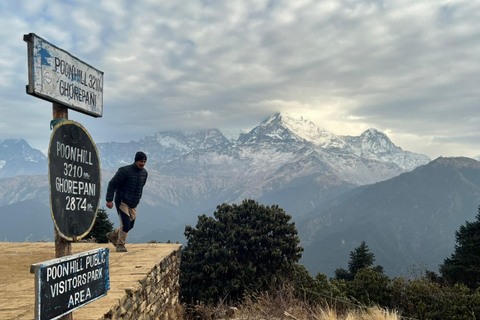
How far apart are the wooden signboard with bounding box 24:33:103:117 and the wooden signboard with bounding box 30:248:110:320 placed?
1.30 m

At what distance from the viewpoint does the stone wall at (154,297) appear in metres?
4.74

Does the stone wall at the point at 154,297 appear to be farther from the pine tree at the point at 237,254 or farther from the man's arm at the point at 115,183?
the pine tree at the point at 237,254

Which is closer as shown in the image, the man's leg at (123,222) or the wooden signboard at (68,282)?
the wooden signboard at (68,282)

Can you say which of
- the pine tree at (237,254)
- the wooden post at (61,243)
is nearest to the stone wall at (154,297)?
the wooden post at (61,243)

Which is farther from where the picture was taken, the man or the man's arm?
the man

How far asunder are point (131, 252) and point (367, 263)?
4176 centimetres

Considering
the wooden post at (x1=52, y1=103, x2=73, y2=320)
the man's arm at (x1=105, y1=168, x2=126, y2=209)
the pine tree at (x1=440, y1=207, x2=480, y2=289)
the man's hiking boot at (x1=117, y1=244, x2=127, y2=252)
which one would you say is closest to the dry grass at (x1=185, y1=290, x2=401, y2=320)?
the man's hiking boot at (x1=117, y1=244, x2=127, y2=252)

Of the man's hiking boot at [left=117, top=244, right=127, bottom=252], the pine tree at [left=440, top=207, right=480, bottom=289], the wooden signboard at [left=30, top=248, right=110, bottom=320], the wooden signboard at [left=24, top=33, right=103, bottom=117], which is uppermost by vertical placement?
the wooden signboard at [left=24, top=33, right=103, bottom=117]

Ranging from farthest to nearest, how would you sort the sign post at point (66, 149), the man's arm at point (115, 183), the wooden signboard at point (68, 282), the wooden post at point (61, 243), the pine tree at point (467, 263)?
1. the pine tree at point (467, 263)
2. the man's arm at point (115, 183)
3. the wooden post at point (61, 243)
4. the sign post at point (66, 149)
5. the wooden signboard at point (68, 282)

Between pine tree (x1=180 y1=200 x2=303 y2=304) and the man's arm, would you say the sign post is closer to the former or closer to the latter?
the man's arm

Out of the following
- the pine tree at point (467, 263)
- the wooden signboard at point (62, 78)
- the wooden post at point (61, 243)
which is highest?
the wooden signboard at point (62, 78)

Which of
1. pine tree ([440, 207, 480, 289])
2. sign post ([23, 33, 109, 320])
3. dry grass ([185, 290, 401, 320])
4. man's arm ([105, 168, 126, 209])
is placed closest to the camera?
sign post ([23, 33, 109, 320])

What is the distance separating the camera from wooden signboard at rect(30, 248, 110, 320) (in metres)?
2.37

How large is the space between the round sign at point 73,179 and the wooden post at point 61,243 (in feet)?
0.38
